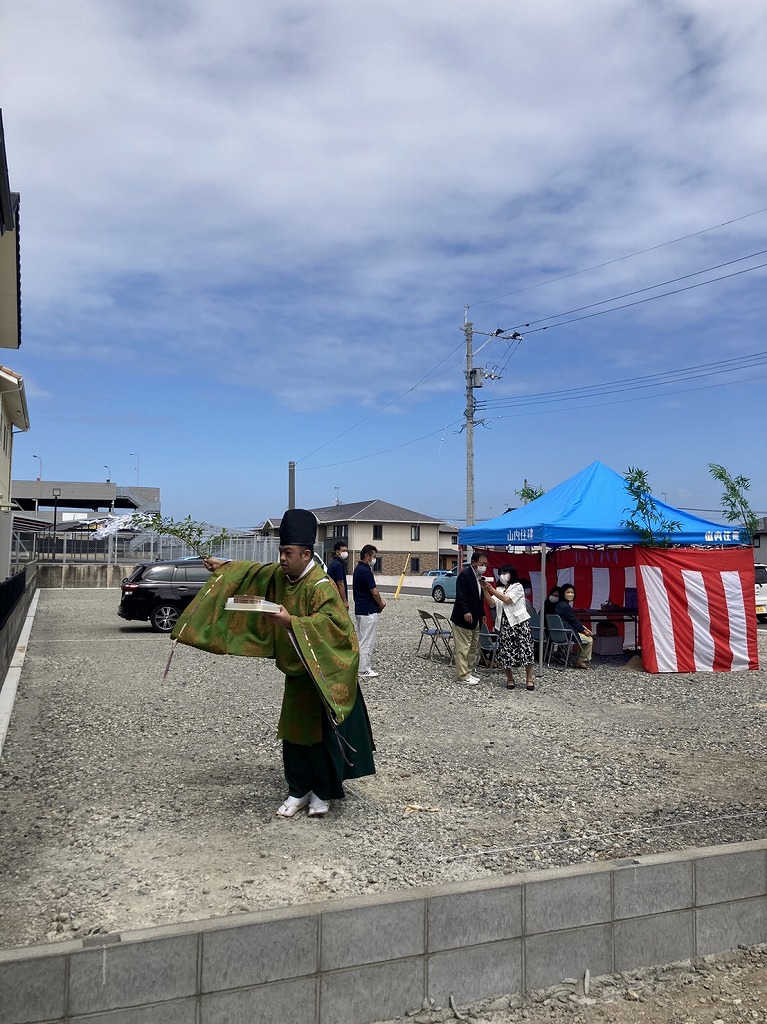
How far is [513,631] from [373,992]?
7340mm

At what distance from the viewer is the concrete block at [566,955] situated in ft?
10.6

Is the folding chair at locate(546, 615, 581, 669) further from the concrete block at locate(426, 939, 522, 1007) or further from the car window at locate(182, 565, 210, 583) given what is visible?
the concrete block at locate(426, 939, 522, 1007)

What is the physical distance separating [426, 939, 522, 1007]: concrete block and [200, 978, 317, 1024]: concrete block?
470 millimetres

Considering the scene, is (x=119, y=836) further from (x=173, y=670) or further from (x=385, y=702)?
(x=173, y=670)

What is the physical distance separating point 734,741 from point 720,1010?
4.71m

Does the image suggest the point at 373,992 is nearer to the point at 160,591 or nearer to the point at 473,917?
the point at 473,917

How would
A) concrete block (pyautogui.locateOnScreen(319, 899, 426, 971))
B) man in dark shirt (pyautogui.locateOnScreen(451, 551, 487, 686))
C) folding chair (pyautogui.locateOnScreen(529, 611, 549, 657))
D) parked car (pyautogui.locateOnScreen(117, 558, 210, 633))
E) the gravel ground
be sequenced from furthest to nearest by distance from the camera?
parked car (pyautogui.locateOnScreen(117, 558, 210, 633))
folding chair (pyautogui.locateOnScreen(529, 611, 549, 657))
man in dark shirt (pyautogui.locateOnScreen(451, 551, 487, 686))
the gravel ground
concrete block (pyautogui.locateOnScreen(319, 899, 426, 971))

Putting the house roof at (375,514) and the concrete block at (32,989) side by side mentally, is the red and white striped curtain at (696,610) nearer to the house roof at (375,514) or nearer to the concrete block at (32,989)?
the concrete block at (32,989)

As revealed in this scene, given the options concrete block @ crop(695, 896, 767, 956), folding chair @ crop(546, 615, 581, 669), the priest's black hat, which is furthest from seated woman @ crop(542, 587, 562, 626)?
concrete block @ crop(695, 896, 767, 956)

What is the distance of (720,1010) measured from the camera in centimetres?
317

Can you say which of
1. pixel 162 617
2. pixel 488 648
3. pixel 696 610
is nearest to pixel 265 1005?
pixel 488 648

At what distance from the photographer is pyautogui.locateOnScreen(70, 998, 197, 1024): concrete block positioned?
2689mm

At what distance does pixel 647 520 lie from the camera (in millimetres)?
11641

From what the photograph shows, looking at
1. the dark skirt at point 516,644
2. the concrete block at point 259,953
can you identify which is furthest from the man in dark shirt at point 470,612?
the concrete block at point 259,953
